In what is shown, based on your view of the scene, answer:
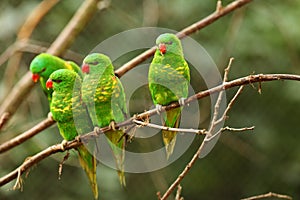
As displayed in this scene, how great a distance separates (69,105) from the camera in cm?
122

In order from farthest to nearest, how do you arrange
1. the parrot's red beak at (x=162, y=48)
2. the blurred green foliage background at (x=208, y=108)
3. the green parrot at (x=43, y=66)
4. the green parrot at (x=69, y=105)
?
the blurred green foliage background at (x=208, y=108), the green parrot at (x=43, y=66), the green parrot at (x=69, y=105), the parrot's red beak at (x=162, y=48)

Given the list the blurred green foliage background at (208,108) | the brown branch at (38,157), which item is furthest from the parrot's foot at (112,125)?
the blurred green foliage background at (208,108)

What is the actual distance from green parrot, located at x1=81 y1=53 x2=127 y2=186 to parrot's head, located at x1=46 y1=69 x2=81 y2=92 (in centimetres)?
7

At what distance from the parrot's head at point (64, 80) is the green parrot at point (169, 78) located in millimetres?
222

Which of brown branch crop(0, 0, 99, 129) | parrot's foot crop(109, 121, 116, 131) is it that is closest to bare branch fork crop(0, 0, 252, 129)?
brown branch crop(0, 0, 99, 129)

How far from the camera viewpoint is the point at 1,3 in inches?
128

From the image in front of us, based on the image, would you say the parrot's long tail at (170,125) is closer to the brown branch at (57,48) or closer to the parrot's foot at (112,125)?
the parrot's foot at (112,125)

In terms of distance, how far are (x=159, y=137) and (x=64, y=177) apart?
0.81 metres

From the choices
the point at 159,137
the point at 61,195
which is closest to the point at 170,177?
the point at 159,137

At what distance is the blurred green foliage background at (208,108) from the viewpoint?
3.26 m

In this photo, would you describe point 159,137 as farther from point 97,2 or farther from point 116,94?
point 116,94

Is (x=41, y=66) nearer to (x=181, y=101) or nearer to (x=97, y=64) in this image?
(x=97, y=64)

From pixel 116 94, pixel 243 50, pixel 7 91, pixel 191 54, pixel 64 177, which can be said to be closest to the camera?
pixel 116 94

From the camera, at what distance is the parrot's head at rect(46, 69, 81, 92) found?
118 centimetres
